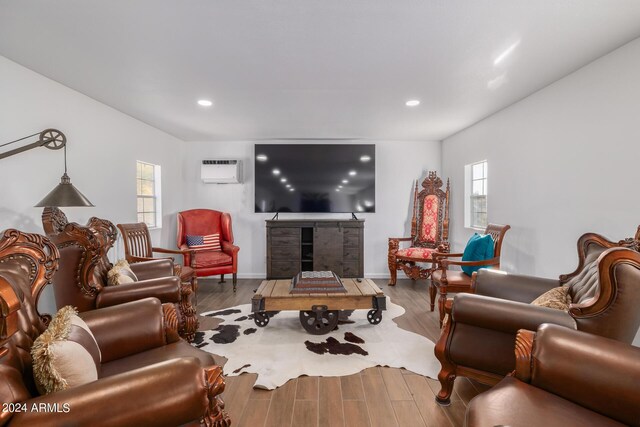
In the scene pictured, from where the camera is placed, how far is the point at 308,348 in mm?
2584

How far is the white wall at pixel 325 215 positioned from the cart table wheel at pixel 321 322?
2.46 metres

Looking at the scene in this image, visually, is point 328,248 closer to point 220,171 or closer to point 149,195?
point 220,171

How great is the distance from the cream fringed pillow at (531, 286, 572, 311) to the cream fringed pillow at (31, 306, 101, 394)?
2.24m

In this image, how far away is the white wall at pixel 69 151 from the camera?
90.8 inches

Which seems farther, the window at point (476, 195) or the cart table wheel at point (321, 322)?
the window at point (476, 195)

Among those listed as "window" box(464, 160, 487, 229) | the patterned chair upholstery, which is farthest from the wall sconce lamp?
"window" box(464, 160, 487, 229)

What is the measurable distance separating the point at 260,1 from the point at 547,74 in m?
2.42

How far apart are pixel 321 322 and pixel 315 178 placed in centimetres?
278

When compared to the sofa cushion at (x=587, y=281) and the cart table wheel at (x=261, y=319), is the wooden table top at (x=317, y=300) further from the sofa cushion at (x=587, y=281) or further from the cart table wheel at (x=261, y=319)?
the sofa cushion at (x=587, y=281)

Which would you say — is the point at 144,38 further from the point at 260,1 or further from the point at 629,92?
the point at 629,92

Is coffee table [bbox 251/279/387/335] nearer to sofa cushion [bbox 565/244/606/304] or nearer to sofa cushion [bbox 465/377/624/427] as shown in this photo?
sofa cushion [bbox 565/244/606/304]

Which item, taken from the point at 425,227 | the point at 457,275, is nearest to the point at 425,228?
the point at 425,227

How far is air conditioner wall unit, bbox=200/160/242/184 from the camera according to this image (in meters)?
5.03

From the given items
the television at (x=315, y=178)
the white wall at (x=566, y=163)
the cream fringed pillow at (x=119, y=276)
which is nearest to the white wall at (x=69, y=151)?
the cream fringed pillow at (x=119, y=276)
